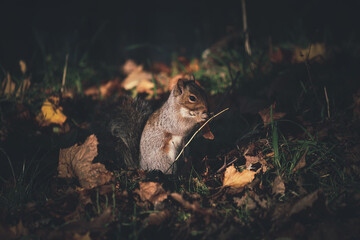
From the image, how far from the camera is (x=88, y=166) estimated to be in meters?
1.61

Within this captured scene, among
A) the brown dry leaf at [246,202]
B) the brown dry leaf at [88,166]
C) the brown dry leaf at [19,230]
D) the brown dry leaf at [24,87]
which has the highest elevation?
the brown dry leaf at [24,87]

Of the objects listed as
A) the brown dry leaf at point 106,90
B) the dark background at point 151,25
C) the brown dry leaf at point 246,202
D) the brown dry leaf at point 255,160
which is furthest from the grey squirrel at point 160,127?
the dark background at point 151,25

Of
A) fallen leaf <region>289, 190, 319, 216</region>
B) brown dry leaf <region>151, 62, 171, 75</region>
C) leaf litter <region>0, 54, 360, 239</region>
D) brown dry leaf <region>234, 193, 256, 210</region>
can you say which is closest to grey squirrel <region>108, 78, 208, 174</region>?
leaf litter <region>0, 54, 360, 239</region>

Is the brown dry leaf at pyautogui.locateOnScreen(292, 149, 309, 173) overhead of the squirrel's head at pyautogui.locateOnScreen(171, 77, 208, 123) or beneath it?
beneath

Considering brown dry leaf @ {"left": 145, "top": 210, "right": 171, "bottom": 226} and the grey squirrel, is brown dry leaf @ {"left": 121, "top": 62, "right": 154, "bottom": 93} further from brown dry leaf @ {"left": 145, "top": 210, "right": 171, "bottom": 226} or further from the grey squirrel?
brown dry leaf @ {"left": 145, "top": 210, "right": 171, "bottom": 226}

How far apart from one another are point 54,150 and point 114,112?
57 centimetres

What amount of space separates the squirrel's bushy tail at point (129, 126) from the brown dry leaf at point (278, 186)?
1.09 m

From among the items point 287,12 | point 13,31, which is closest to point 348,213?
point 287,12

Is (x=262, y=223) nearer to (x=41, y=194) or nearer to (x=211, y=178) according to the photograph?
(x=211, y=178)

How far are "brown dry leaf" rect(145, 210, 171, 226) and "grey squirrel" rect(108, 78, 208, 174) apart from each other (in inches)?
18.6

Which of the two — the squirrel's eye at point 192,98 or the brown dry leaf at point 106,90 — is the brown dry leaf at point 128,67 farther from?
the squirrel's eye at point 192,98

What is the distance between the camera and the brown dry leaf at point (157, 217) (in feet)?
4.33

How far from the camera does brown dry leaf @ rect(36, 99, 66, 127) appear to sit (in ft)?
7.88

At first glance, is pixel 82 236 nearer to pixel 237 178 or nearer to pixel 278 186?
pixel 237 178
